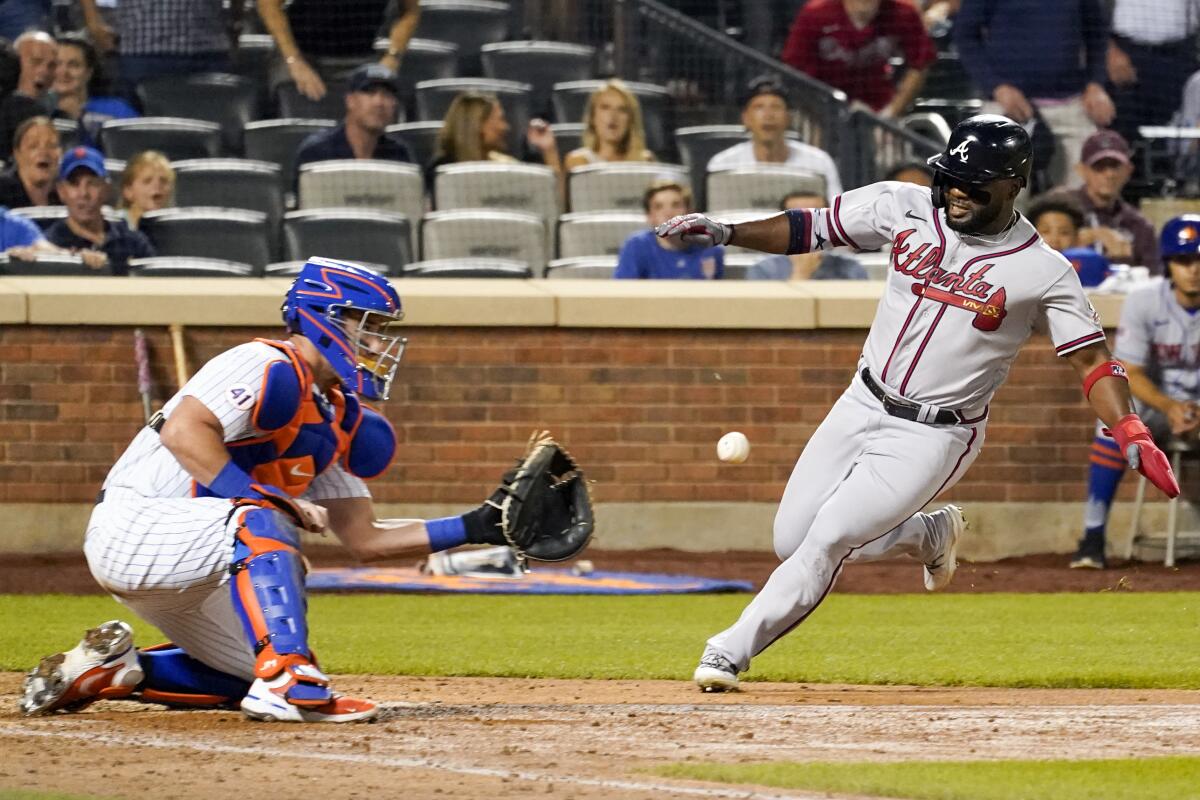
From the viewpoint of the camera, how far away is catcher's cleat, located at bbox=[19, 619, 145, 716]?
5.12 metres

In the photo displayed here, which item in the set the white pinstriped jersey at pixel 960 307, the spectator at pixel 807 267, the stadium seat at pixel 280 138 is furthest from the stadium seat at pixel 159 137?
the white pinstriped jersey at pixel 960 307

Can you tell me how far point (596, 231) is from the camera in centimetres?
1131

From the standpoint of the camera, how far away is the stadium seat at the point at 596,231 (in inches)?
444

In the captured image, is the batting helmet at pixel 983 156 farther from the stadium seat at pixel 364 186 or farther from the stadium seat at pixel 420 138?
the stadium seat at pixel 420 138

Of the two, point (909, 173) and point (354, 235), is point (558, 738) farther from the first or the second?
point (909, 173)

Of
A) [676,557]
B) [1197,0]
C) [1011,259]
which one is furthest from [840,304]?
[1011,259]

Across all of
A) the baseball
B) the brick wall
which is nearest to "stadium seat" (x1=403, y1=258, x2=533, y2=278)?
the brick wall

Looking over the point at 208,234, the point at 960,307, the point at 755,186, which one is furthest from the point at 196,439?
the point at 755,186

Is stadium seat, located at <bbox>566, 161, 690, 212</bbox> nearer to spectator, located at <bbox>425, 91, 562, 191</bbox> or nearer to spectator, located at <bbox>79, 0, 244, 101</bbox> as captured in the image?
spectator, located at <bbox>425, 91, 562, 191</bbox>

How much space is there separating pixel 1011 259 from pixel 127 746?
9.31 ft

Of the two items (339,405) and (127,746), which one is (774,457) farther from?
(127,746)

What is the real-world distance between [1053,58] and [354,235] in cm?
480

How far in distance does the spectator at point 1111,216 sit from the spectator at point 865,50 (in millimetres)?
1527

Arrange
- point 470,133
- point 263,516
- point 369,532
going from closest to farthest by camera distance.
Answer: point 263,516
point 369,532
point 470,133
